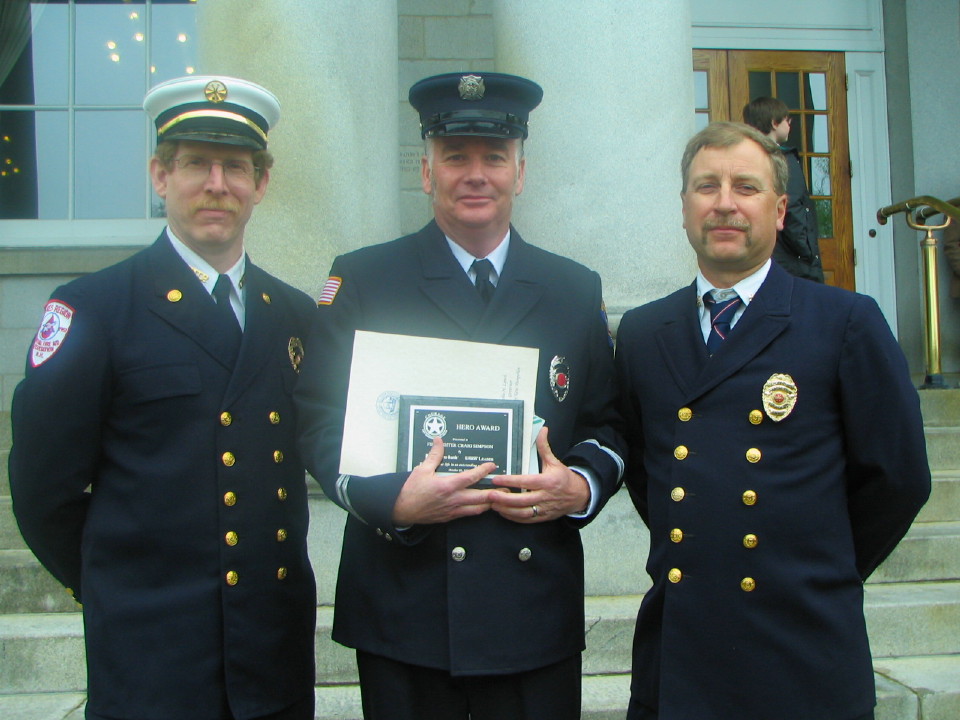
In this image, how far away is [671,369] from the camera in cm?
220

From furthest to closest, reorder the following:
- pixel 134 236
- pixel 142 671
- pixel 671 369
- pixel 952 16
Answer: pixel 952 16, pixel 134 236, pixel 671 369, pixel 142 671

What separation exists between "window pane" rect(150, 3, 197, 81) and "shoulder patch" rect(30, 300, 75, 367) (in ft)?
18.0

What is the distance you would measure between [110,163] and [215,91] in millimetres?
5333

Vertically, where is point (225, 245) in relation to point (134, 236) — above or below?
below

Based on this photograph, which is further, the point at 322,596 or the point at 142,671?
the point at 322,596

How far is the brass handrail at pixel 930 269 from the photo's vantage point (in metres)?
6.31

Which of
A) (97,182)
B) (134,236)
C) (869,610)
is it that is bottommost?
(869,610)

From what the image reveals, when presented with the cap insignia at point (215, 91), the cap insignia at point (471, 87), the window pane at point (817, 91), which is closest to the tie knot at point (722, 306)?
the cap insignia at point (471, 87)

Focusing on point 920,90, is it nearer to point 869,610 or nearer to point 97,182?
point 869,610

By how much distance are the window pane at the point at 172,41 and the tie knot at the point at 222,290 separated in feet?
17.7

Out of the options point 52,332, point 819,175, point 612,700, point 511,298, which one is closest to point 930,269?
point 819,175

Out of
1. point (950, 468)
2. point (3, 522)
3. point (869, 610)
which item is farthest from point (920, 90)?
point (3, 522)

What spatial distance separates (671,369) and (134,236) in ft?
18.4

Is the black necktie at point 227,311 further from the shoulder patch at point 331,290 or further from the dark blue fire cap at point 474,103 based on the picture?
the dark blue fire cap at point 474,103
